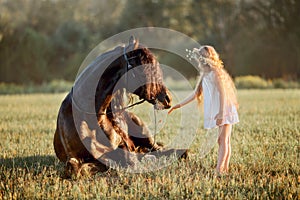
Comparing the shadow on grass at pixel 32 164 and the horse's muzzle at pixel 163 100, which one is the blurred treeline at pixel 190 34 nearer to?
the shadow on grass at pixel 32 164

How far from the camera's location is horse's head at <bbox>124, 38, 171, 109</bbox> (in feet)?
16.7

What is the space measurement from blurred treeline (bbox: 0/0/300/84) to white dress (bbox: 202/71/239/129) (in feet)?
95.4

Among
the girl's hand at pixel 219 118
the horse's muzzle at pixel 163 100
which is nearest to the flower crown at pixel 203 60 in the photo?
the girl's hand at pixel 219 118

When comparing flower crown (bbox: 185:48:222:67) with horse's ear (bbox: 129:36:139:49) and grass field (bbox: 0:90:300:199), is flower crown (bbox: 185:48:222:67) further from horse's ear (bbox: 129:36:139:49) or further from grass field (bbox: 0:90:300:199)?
grass field (bbox: 0:90:300:199)

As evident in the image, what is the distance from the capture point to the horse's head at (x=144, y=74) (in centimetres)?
509

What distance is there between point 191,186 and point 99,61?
183cm

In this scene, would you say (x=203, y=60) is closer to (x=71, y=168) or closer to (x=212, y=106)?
(x=212, y=106)

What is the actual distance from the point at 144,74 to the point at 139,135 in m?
1.97

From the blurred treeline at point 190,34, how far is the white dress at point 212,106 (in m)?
29.1

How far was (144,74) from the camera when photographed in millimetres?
5094

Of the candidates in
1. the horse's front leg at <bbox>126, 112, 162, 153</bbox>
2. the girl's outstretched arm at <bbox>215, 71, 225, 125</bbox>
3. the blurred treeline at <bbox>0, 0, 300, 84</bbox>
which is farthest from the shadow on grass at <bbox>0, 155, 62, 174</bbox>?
the blurred treeline at <bbox>0, 0, 300, 84</bbox>

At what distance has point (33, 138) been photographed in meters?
8.77

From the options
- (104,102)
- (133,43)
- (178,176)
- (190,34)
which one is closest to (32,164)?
(104,102)

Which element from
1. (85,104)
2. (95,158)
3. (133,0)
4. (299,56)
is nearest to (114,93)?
(85,104)
